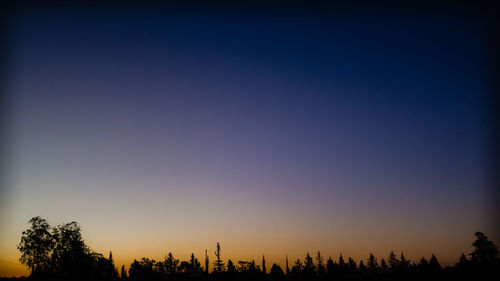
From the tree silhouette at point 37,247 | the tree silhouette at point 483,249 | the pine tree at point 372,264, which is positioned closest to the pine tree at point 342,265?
the pine tree at point 372,264

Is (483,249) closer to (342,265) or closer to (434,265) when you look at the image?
(434,265)

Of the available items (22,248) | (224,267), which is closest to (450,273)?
(22,248)

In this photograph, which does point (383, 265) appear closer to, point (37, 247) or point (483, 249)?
point (483, 249)

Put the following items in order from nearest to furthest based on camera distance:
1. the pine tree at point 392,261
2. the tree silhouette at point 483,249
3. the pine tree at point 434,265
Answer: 1. the pine tree at point 434,265
2. the tree silhouette at point 483,249
3. the pine tree at point 392,261

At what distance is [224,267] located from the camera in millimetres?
134750

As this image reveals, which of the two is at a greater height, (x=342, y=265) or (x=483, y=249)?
(x=483, y=249)

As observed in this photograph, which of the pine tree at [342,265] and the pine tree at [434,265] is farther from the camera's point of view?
the pine tree at [342,265]

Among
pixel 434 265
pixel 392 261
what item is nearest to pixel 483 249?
pixel 434 265

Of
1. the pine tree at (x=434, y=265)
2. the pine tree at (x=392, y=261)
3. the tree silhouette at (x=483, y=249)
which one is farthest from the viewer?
the pine tree at (x=392, y=261)

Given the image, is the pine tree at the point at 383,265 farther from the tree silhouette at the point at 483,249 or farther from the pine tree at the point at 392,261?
the tree silhouette at the point at 483,249

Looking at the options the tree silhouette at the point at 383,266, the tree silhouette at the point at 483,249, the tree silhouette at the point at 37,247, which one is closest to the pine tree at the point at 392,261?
→ the tree silhouette at the point at 383,266

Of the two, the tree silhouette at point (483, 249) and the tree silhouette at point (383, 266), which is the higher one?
the tree silhouette at point (483, 249)

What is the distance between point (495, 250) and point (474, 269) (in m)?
43.3

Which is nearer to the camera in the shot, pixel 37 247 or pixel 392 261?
pixel 37 247
